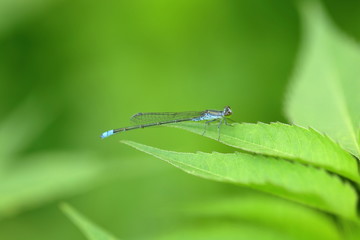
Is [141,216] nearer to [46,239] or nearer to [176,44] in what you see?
[46,239]

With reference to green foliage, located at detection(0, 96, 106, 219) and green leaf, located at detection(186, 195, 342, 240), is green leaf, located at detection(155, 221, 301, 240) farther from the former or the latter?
green foliage, located at detection(0, 96, 106, 219)

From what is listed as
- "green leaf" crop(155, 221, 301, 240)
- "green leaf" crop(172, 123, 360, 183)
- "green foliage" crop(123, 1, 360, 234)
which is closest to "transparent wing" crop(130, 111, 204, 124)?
"green leaf" crop(155, 221, 301, 240)

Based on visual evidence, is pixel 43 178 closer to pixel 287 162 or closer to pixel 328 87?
pixel 328 87

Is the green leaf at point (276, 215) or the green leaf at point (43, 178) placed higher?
the green leaf at point (276, 215)

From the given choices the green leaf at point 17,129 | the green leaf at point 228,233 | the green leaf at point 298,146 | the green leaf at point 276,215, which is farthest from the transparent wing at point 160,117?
the green leaf at point 298,146

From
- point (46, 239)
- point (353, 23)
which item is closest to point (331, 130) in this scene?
point (46, 239)

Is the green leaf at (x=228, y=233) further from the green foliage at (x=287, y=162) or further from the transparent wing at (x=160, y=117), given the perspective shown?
the transparent wing at (x=160, y=117)

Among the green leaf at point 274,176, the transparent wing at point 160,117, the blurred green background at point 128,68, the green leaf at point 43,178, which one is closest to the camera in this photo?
the green leaf at point 274,176
